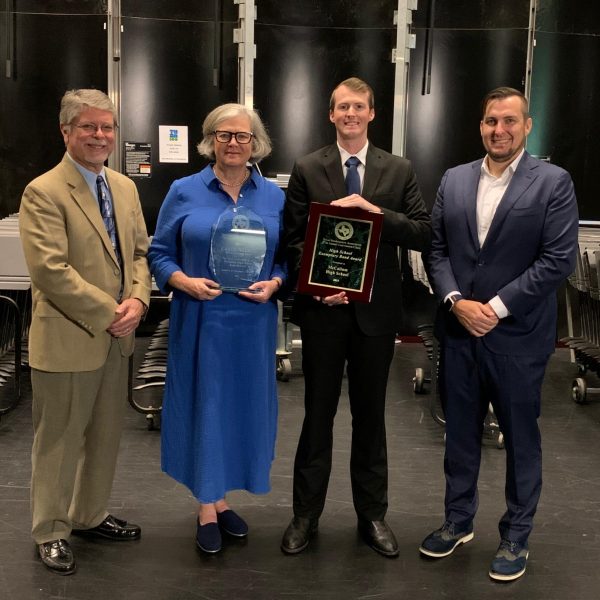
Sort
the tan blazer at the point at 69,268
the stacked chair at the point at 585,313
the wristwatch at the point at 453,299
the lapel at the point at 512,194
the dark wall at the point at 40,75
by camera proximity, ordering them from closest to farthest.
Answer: the tan blazer at the point at 69,268 < the lapel at the point at 512,194 < the wristwatch at the point at 453,299 < the stacked chair at the point at 585,313 < the dark wall at the point at 40,75

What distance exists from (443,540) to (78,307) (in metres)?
1.70

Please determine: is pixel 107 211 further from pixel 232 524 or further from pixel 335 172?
pixel 232 524

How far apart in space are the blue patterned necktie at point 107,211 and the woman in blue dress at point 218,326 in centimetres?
18

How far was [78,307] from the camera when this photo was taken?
323 centimetres

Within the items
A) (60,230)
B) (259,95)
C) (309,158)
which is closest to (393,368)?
(259,95)

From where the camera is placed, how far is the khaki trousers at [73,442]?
337 centimetres

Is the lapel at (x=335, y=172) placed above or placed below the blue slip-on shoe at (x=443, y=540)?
above

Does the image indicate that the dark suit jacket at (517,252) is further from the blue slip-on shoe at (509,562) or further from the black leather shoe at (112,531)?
the black leather shoe at (112,531)

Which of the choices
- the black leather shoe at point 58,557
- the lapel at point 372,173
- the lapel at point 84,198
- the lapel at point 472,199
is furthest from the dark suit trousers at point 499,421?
the black leather shoe at point 58,557

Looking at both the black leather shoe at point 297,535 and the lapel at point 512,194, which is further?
the black leather shoe at point 297,535

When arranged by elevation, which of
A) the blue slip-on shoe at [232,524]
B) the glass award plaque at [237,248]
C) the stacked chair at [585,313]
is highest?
the glass award plaque at [237,248]

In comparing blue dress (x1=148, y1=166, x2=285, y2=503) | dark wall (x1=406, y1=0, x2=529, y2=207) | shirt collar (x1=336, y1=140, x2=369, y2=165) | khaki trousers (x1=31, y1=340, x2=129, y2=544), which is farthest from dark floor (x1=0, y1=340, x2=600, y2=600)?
dark wall (x1=406, y1=0, x2=529, y2=207)

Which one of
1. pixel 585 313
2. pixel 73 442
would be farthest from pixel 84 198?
pixel 585 313

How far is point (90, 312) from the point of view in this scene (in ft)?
10.7
